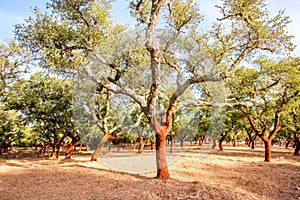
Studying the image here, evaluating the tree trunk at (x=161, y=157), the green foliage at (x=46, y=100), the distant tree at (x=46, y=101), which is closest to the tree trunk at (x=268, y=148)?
the tree trunk at (x=161, y=157)

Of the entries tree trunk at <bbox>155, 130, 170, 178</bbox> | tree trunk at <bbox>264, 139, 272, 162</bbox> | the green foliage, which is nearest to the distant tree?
the green foliage

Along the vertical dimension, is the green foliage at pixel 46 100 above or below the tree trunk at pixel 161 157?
above

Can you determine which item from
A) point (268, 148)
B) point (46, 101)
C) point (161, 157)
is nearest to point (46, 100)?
point (46, 101)

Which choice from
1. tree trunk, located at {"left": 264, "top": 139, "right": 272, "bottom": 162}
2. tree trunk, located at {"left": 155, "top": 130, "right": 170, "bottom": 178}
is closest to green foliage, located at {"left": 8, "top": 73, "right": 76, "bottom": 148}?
tree trunk, located at {"left": 155, "top": 130, "right": 170, "bottom": 178}

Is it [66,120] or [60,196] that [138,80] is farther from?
[66,120]

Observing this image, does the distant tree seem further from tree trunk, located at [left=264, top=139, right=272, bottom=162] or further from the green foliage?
tree trunk, located at [left=264, top=139, right=272, bottom=162]

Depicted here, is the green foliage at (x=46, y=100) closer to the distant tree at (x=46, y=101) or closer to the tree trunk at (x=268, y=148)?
the distant tree at (x=46, y=101)

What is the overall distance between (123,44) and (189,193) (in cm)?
749

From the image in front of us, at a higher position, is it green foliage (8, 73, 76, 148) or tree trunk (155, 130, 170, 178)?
green foliage (8, 73, 76, 148)

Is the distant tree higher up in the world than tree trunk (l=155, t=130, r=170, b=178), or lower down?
higher up

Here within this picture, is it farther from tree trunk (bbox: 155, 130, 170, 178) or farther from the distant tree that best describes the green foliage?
tree trunk (bbox: 155, 130, 170, 178)

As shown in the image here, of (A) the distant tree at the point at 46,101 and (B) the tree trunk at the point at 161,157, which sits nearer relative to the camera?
(B) the tree trunk at the point at 161,157

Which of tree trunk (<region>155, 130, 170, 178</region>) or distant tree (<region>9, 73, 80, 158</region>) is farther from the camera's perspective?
distant tree (<region>9, 73, 80, 158</region>)

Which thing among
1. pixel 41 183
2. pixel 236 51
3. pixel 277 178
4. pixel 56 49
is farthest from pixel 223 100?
pixel 41 183
